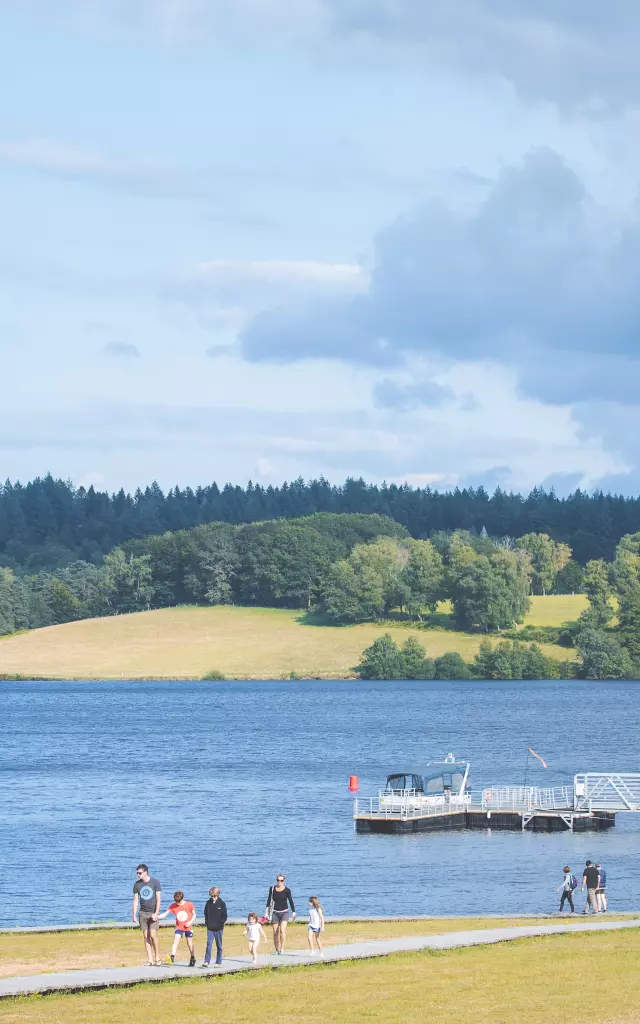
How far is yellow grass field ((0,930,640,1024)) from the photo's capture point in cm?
2533

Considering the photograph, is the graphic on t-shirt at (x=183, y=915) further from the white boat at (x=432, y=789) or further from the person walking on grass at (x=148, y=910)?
the white boat at (x=432, y=789)

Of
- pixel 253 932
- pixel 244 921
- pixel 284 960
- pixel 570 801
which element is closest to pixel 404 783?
pixel 570 801

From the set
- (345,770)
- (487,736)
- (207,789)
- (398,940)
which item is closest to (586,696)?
(487,736)

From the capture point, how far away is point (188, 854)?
62.3m

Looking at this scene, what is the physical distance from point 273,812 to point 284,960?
4574 centimetres

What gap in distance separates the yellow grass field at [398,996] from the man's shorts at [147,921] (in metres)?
2.08

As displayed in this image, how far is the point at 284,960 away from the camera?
106 feet

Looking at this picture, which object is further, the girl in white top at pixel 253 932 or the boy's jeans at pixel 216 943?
the girl in white top at pixel 253 932

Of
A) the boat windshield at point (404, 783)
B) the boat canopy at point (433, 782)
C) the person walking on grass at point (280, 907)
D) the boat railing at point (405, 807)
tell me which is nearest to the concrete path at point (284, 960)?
the person walking on grass at point (280, 907)

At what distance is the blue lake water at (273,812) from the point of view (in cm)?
5344

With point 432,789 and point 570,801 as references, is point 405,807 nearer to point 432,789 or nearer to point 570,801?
point 432,789

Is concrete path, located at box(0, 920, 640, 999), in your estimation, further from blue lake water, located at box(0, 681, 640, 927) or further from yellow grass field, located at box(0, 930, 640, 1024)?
blue lake water, located at box(0, 681, 640, 927)

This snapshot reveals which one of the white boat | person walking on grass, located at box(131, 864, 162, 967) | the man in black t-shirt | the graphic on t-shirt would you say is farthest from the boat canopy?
person walking on grass, located at box(131, 864, 162, 967)

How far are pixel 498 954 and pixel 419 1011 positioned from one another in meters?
7.05
